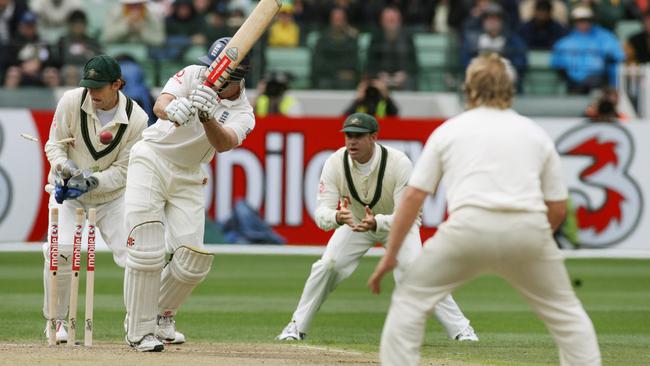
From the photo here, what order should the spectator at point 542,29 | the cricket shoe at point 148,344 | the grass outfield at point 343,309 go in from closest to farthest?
the cricket shoe at point 148,344 → the grass outfield at point 343,309 → the spectator at point 542,29

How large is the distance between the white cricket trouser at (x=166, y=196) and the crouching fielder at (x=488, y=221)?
2830mm

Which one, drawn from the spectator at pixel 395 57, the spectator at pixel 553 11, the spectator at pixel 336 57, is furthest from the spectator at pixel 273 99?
the spectator at pixel 553 11

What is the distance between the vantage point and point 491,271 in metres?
6.91

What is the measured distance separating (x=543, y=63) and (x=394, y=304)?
1546 cm

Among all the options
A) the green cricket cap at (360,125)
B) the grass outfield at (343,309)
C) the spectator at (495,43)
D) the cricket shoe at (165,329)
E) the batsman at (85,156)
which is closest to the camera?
the batsman at (85,156)

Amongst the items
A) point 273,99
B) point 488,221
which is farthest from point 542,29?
point 488,221

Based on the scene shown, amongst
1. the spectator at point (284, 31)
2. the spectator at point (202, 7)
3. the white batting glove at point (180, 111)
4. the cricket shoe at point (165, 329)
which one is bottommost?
the cricket shoe at point (165, 329)

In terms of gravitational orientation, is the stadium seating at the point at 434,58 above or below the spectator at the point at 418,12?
below

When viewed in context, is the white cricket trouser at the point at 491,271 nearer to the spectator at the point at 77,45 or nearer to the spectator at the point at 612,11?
the spectator at the point at 77,45

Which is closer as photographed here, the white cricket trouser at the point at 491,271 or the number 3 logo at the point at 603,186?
the white cricket trouser at the point at 491,271

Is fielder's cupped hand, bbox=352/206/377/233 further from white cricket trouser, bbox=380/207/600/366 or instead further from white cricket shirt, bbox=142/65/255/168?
white cricket trouser, bbox=380/207/600/366

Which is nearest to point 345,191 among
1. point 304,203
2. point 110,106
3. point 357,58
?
point 110,106

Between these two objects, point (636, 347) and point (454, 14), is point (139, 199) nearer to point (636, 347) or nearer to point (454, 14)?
point (636, 347)

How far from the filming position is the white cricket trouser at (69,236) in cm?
1009
